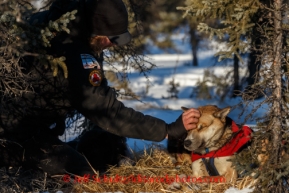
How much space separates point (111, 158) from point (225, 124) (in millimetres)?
1553

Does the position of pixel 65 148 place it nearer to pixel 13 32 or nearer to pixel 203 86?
pixel 13 32

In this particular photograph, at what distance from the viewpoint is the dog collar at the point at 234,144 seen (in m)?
5.16

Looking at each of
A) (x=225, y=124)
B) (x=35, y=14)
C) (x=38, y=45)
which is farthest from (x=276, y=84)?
(x=35, y=14)

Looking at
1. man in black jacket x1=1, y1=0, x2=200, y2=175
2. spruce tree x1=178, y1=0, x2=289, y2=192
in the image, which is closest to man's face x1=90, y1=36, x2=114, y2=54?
man in black jacket x1=1, y1=0, x2=200, y2=175

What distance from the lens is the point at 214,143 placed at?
5543 mm

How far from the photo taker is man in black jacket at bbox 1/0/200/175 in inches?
203

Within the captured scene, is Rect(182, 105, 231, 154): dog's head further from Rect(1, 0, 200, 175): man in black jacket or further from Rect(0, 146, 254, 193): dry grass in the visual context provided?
Rect(0, 146, 254, 193): dry grass

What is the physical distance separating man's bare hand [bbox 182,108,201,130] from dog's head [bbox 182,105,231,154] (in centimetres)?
13

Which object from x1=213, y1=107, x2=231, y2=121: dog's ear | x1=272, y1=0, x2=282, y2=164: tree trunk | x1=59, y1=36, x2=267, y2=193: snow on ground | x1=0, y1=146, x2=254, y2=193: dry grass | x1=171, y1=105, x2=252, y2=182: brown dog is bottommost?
x1=59, y1=36, x2=267, y2=193: snow on ground

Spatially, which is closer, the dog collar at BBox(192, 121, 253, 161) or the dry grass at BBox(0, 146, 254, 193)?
the dry grass at BBox(0, 146, 254, 193)

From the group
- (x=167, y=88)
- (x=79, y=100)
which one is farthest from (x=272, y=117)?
(x=167, y=88)

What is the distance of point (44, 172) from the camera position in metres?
5.62

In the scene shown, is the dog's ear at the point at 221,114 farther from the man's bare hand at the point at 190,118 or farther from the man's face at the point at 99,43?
the man's face at the point at 99,43

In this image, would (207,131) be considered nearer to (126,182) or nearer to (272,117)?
(126,182)
